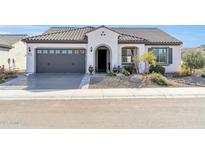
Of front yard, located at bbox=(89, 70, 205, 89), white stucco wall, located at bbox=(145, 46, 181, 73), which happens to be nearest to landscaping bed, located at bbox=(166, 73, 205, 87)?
front yard, located at bbox=(89, 70, 205, 89)

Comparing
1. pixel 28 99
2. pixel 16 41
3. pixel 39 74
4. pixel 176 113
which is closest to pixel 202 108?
pixel 176 113

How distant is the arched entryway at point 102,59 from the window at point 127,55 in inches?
57.3

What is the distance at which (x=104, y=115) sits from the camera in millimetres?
10352

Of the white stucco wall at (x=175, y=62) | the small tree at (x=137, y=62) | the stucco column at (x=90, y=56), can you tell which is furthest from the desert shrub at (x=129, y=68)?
the white stucco wall at (x=175, y=62)

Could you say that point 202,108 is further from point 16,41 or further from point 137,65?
point 16,41

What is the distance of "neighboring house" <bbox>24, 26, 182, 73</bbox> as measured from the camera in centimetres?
2647

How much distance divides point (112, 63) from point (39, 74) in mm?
6797

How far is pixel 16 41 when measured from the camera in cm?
3884

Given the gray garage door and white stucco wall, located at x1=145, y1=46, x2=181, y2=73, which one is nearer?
the gray garage door

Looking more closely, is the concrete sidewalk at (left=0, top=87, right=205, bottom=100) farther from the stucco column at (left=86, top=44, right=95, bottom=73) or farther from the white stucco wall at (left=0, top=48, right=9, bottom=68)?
the white stucco wall at (left=0, top=48, right=9, bottom=68)

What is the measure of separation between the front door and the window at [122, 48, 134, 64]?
74.4 inches

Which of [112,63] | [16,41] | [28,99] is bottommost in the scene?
[28,99]

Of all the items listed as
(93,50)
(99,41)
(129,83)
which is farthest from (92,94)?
(99,41)

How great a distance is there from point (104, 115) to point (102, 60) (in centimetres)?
1840
